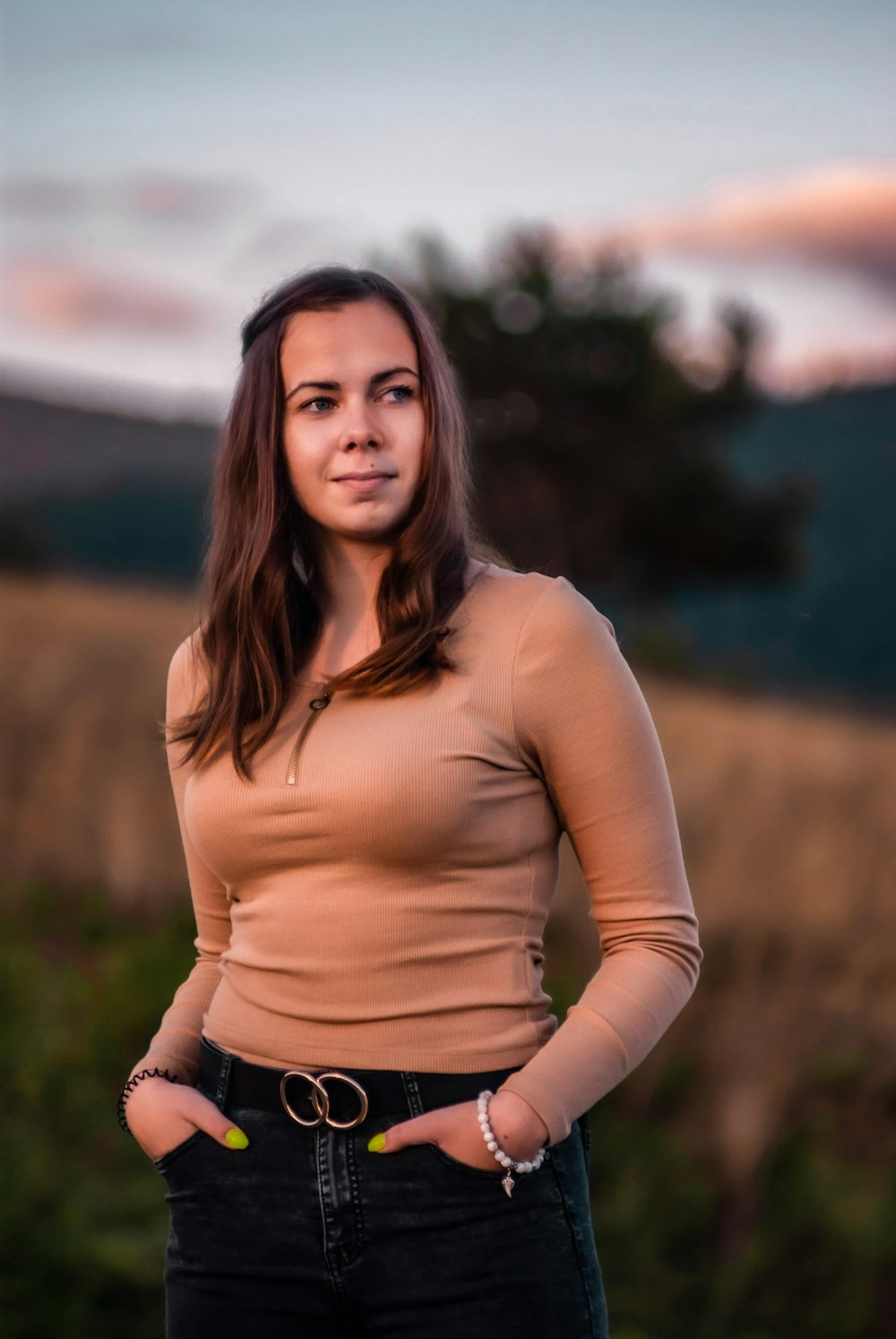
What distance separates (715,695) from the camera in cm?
1344

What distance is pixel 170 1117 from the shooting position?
1680mm

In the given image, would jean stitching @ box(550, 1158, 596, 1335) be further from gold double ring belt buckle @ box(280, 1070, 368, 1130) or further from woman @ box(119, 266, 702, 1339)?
gold double ring belt buckle @ box(280, 1070, 368, 1130)

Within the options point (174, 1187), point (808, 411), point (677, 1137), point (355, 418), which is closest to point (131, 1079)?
point (174, 1187)

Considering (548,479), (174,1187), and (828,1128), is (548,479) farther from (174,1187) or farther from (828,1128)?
(174,1187)

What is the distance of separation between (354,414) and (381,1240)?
3.07ft

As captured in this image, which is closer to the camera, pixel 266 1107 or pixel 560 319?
pixel 266 1107

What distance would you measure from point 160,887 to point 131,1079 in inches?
223

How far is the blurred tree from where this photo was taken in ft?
63.9

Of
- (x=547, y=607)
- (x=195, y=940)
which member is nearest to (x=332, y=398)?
(x=547, y=607)

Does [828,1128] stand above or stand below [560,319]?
below

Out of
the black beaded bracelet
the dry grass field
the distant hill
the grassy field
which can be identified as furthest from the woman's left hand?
the distant hill

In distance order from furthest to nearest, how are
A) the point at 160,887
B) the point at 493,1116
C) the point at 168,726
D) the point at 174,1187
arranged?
1. the point at 160,887
2. the point at 168,726
3. the point at 174,1187
4. the point at 493,1116

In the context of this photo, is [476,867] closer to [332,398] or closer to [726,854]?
[332,398]

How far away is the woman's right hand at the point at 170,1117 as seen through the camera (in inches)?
64.5
